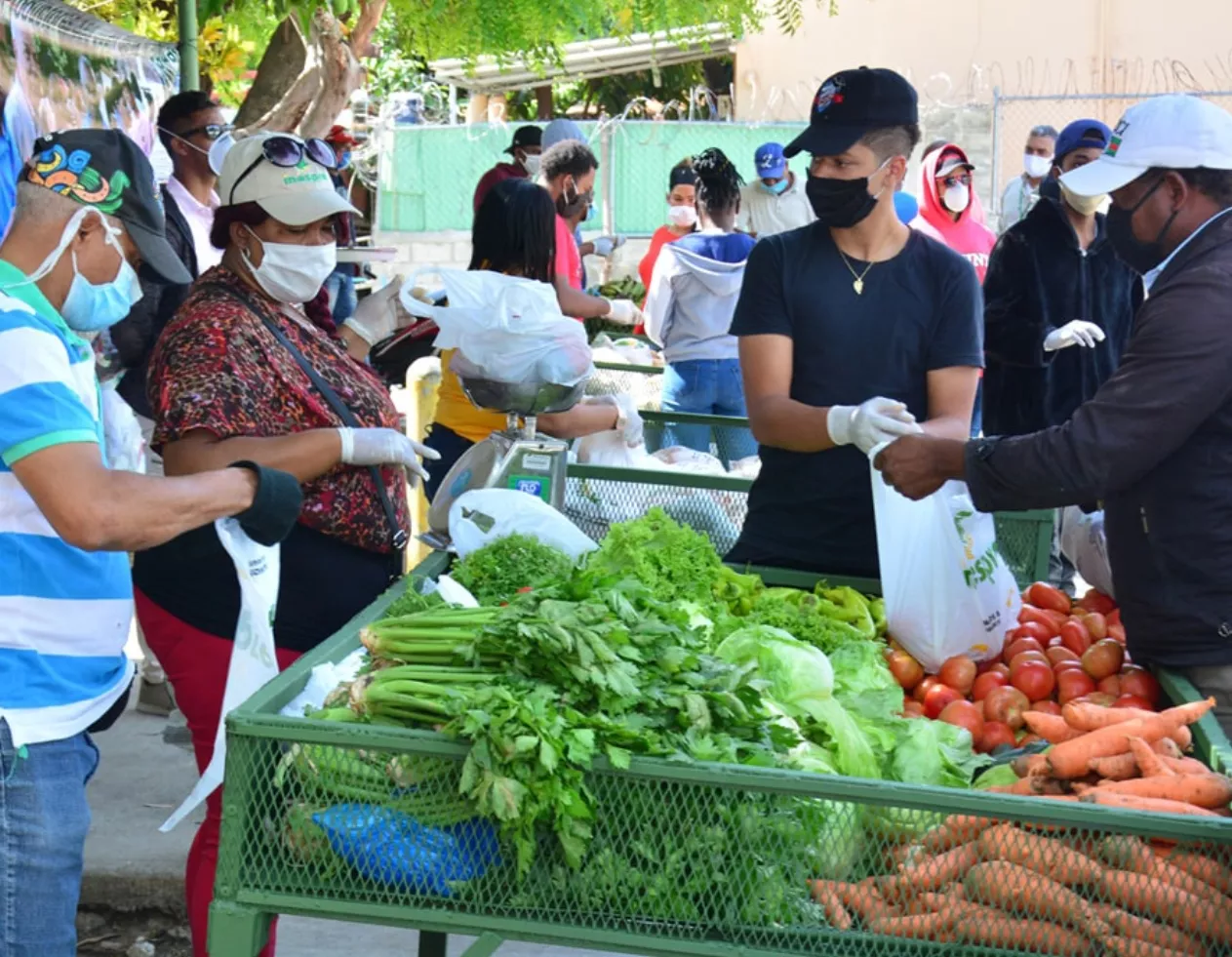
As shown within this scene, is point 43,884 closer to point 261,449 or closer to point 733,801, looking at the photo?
point 261,449

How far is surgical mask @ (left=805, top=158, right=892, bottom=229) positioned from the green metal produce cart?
1825mm

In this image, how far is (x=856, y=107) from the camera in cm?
394

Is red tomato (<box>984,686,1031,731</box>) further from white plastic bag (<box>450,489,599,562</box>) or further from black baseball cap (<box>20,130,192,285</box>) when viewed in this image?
black baseball cap (<box>20,130,192,285</box>)

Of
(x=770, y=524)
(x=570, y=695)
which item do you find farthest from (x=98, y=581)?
(x=770, y=524)

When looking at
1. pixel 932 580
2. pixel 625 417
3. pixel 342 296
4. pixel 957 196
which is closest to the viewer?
pixel 932 580

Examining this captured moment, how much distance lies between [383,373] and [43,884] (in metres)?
2.86

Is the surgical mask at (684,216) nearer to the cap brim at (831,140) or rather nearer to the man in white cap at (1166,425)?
the cap brim at (831,140)

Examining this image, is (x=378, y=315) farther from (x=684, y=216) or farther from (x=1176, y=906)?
(x=684, y=216)

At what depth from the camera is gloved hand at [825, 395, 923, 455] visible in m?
3.61

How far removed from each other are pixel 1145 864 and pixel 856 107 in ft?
7.28

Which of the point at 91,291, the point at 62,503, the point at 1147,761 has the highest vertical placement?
the point at 91,291

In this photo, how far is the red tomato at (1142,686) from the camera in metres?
3.37

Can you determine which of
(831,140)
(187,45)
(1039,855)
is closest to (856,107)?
(831,140)

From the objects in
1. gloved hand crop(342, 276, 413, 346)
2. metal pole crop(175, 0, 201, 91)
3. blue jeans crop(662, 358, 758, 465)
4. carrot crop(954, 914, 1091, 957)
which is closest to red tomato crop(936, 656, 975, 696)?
carrot crop(954, 914, 1091, 957)
